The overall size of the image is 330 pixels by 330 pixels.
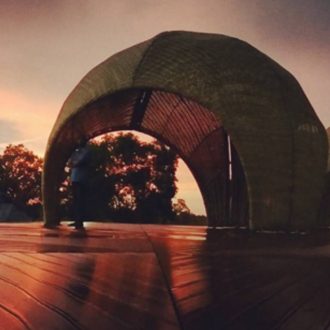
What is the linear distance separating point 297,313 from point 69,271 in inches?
61.4

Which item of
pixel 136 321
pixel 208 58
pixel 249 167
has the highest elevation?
pixel 208 58

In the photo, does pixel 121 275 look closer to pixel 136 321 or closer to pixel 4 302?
pixel 4 302

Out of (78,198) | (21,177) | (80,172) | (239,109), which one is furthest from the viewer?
(21,177)

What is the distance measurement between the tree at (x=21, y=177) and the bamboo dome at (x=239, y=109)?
28.5 meters

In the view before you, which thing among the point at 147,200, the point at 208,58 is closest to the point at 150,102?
the point at 208,58

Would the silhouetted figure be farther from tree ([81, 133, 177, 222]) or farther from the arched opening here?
tree ([81, 133, 177, 222])

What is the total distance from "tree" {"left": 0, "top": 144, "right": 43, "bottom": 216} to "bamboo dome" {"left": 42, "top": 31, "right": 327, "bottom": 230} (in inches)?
1124

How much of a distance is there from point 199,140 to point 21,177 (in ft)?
93.2

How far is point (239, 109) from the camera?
11891mm

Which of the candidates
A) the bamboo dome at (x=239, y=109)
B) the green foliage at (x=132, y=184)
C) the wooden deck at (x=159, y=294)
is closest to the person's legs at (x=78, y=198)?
the bamboo dome at (x=239, y=109)

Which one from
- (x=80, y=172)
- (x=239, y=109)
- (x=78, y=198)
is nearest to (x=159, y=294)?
(x=80, y=172)

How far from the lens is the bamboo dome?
1176 centimetres

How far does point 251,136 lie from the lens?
11750 mm

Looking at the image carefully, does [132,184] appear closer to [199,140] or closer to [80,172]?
[199,140]
